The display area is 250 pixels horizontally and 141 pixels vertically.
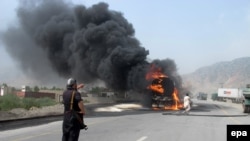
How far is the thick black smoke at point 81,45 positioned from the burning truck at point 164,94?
2.56 meters

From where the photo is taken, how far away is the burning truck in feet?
117

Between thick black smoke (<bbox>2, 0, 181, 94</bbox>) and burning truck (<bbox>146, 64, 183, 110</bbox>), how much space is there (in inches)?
101

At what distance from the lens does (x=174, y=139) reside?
1290 cm

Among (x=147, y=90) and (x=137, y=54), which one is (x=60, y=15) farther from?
(x=147, y=90)

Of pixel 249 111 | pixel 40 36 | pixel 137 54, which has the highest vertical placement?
pixel 40 36

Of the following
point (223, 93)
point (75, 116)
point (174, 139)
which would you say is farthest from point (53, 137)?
point (223, 93)

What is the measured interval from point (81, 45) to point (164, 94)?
1923 centimetres

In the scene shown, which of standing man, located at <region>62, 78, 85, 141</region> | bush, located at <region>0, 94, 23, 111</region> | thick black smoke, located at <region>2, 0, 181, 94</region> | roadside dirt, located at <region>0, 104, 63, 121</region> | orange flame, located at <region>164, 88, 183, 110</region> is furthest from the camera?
thick black smoke, located at <region>2, 0, 181, 94</region>

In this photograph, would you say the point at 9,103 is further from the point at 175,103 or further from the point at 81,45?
the point at 81,45

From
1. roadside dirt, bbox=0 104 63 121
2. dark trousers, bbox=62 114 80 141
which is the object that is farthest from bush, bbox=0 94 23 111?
dark trousers, bbox=62 114 80 141

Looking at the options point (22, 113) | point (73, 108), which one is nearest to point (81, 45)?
point (22, 113)

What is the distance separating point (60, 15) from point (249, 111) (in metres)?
34.6

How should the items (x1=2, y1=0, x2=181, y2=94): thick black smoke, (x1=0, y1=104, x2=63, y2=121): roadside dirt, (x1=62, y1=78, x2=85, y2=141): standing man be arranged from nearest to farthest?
(x1=62, y1=78, x2=85, y2=141): standing man
(x1=0, y1=104, x2=63, y2=121): roadside dirt
(x1=2, y1=0, x2=181, y2=94): thick black smoke

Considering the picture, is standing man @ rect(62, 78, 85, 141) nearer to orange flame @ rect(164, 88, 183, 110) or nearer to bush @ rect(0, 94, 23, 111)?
bush @ rect(0, 94, 23, 111)
